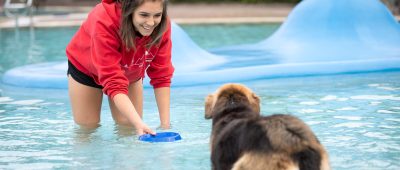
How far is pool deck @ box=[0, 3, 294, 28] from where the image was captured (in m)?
20.0

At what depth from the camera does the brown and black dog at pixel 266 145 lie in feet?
12.3

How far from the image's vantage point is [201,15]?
73.6 feet

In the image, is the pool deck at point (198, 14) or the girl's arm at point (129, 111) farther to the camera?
the pool deck at point (198, 14)

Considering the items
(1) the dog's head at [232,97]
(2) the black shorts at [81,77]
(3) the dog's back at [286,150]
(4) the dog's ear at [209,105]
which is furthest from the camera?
(2) the black shorts at [81,77]

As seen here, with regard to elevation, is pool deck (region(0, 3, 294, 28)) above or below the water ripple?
below

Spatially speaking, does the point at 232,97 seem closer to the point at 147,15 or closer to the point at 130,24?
the point at 147,15

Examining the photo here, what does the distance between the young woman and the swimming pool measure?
0.31 metres

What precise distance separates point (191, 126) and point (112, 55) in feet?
5.49

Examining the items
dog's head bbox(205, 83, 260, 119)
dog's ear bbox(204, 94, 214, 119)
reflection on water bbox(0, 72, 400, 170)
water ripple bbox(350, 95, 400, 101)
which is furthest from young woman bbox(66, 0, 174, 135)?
water ripple bbox(350, 95, 400, 101)

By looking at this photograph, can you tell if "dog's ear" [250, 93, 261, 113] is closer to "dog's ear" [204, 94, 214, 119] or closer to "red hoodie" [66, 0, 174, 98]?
"dog's ear" [204, 94, 214, 119]

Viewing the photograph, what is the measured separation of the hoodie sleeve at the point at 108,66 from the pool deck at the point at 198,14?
572 inches

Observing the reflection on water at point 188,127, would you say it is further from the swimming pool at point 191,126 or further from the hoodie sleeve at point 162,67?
the hoodie sleeve at point 162,67

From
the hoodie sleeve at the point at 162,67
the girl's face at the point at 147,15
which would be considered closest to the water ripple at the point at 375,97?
the hoodie sleeve at the point at 162,67

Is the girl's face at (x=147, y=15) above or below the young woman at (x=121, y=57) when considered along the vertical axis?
above
